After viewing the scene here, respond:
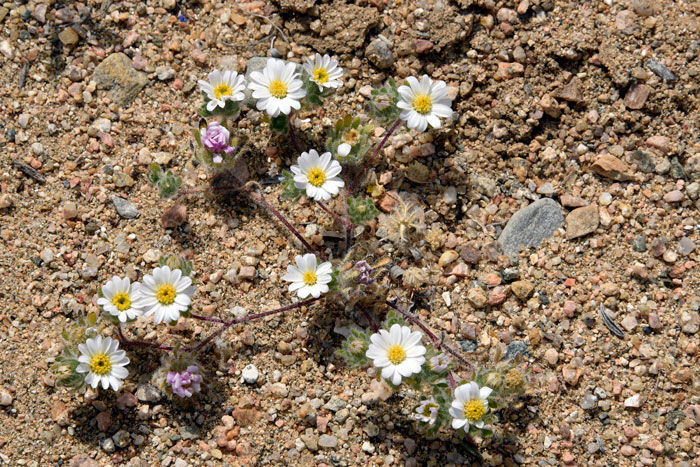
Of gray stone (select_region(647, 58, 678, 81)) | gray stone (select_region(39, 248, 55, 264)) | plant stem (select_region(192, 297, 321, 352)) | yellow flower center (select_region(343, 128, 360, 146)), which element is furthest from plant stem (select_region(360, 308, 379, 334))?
gray stone (select_region(647, 58, 678, 81))

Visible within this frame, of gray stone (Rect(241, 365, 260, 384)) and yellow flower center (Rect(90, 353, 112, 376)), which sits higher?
yellow flower center (Rect(90, 353, 112, 376))

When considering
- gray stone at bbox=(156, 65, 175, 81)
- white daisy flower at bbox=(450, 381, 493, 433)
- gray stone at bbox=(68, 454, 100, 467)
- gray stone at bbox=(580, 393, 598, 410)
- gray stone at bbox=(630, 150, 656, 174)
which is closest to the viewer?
white daisy flower at bbox=(450, 381, 493, 433)

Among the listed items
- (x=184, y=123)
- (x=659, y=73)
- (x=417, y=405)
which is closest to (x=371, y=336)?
(x=417, y=405)

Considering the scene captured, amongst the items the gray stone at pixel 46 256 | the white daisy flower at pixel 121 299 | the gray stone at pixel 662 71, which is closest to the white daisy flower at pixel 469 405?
the white daisy flower at pixel 121 299

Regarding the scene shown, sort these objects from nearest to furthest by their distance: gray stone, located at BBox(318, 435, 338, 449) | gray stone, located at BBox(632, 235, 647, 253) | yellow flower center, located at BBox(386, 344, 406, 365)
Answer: yellow flower center, located at BBox(386, 344, 406, 365)
gray stone, located at BBox(318, 435, 338, 449)
gray stone, located at BBox(632, 235, 647, 253)

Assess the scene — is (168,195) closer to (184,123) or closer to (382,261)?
(184,123)

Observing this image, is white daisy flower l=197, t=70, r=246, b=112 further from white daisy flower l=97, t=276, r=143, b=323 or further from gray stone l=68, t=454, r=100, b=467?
gray stone l=68, t=454, r=100, b=467

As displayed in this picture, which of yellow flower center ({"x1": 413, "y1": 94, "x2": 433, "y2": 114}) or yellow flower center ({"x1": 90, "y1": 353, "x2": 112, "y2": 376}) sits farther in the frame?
yellow flower center ({"x1": 413, "y1": 94, "x2": 433, "y2": 114})

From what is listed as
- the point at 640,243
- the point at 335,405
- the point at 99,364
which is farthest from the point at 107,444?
the point at 640,243
